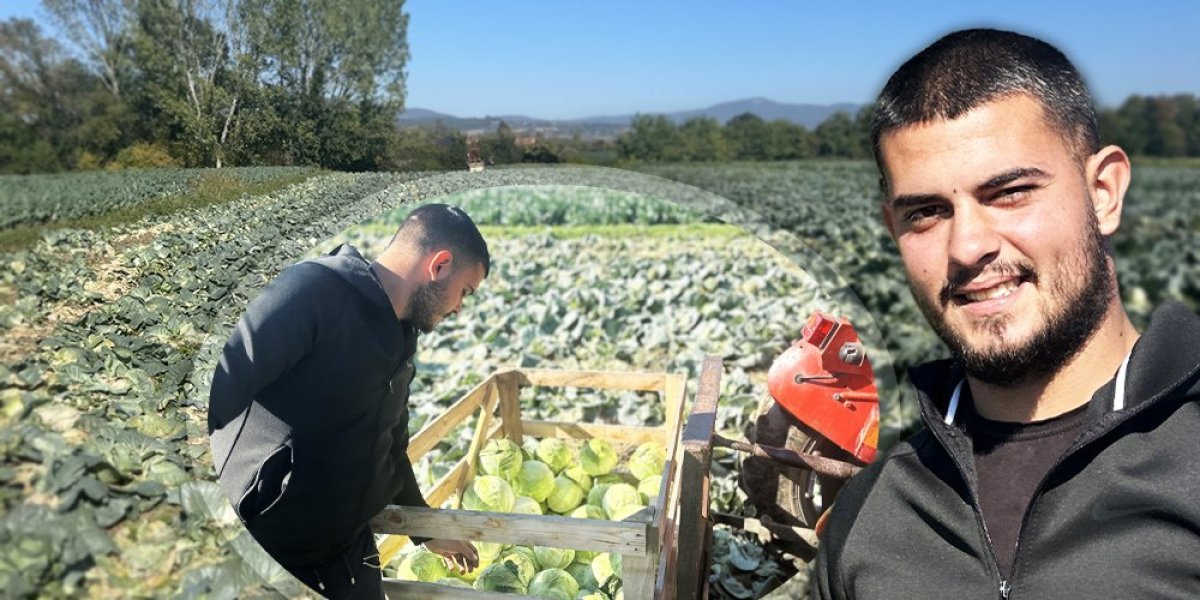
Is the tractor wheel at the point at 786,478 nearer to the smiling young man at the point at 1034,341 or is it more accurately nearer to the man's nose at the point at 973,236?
the smiling young man at the point at 1034,341

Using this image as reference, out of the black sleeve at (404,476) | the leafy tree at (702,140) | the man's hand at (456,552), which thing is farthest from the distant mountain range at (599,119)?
the man's hand at (456,552)

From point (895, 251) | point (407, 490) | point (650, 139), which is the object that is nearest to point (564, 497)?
point (407, 490)

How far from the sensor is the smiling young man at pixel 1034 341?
1.51m

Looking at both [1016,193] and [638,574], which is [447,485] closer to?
[638,574]

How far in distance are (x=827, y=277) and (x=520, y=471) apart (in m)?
1.75

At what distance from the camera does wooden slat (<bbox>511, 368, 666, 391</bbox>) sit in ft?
12.8

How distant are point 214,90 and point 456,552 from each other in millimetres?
1621

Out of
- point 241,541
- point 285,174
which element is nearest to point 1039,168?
point 285,174

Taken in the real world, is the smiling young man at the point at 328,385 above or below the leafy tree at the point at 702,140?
below

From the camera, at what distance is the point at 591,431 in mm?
4398

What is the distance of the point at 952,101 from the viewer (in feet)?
5.08

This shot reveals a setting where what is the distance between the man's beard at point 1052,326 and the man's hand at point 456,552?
1670 mm

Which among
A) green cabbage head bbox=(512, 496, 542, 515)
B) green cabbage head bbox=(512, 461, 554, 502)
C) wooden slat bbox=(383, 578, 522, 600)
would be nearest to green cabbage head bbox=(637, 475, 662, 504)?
green cabbage head bbox=(512, 461, 554, 502)

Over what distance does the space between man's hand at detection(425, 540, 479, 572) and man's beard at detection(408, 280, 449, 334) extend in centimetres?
115
